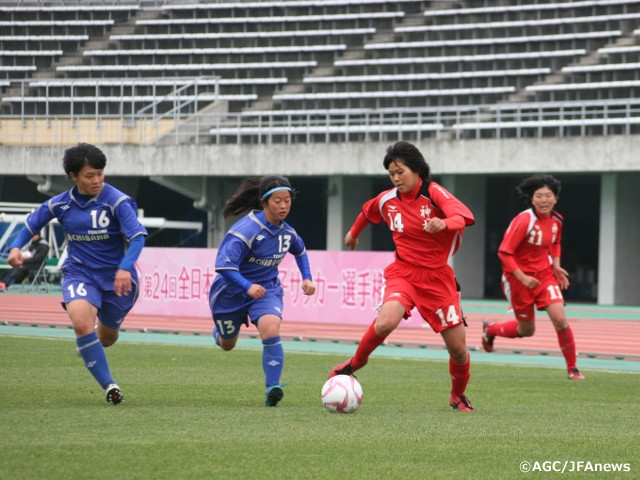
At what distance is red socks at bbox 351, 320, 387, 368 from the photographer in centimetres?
777

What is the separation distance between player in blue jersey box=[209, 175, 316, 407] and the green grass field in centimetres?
48

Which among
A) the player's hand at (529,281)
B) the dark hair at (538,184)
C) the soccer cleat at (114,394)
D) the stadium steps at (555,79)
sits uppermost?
the stadium steps at (555,79)

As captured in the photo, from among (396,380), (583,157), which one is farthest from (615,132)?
(396,380)

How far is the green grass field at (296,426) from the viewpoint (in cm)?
512

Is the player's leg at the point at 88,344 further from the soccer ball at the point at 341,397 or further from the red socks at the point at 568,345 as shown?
the red socks at the point at 568,345

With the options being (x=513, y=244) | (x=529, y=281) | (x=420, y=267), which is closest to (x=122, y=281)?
(x=420, y=267)

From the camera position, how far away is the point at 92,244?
25.7 feet

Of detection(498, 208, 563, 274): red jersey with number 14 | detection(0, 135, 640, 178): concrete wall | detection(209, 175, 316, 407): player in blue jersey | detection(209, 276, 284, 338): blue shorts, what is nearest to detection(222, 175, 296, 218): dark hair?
detection(209, 175, 316, 407): player in blue jersey

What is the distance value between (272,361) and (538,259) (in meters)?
4.27

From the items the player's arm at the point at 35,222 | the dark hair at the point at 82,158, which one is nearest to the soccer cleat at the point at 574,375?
the dark hair at the point at 82,158

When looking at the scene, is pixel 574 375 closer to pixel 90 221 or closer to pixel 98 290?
pixel 98 290

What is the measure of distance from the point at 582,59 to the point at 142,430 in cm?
2692

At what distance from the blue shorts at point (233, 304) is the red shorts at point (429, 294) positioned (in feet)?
3.14

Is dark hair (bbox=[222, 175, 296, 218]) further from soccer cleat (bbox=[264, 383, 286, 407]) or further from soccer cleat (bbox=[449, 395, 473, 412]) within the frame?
soccer cleat (bbox=[449, 395, 473, 412])
